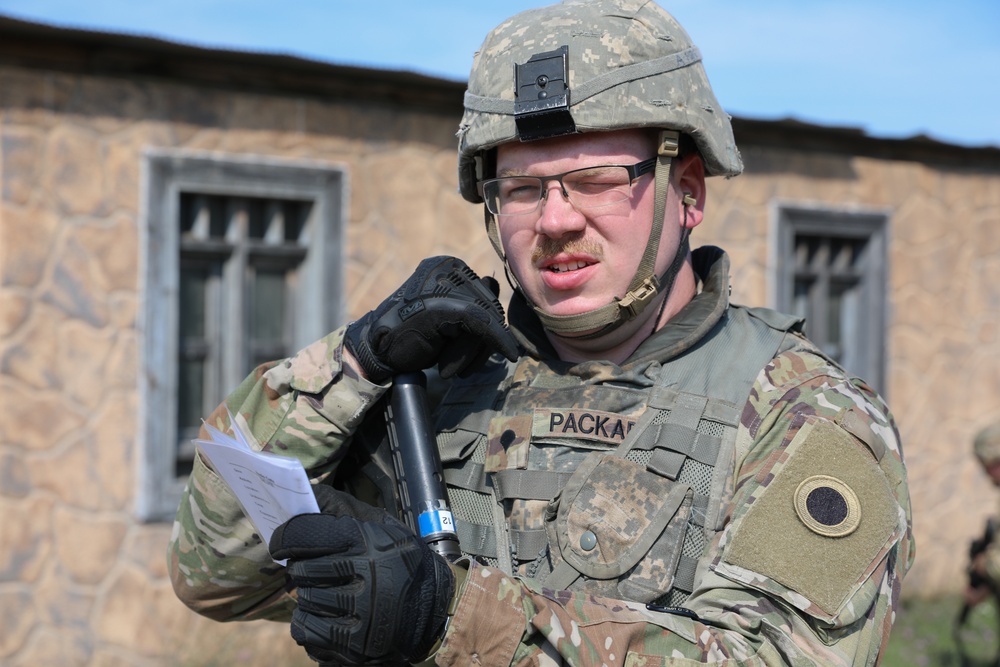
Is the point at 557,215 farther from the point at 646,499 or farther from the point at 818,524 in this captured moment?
the point at 818,524

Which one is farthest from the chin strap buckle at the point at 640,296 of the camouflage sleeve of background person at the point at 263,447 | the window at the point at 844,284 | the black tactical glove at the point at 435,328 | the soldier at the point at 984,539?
the window at the point at 844,284

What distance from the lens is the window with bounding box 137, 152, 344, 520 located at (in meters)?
5.07

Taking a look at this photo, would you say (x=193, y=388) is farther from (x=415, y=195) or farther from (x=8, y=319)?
(x=415, y=195)

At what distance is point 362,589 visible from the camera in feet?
5.07

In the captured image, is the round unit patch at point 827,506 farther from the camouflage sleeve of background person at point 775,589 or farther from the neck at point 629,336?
the neck at point 629,336

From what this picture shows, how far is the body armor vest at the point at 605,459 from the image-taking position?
188 centimetres

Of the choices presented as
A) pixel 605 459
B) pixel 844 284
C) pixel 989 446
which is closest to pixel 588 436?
pixel 605 459

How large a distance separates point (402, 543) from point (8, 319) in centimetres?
370

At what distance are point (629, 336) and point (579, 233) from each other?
0.83 ft

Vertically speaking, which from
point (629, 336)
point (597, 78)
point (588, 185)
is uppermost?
point (597, 78)

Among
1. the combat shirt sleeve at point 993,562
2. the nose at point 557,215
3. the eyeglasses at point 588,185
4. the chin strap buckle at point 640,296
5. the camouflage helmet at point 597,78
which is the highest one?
the camouflage helmet at point 597,78

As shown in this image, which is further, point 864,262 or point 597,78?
point 864,262

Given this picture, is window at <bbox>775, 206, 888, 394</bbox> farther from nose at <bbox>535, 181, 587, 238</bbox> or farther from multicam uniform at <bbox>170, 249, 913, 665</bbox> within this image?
nose at <bbox>535, 181, 587, 238</bbox>

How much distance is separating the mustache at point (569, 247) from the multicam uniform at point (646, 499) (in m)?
0.22
